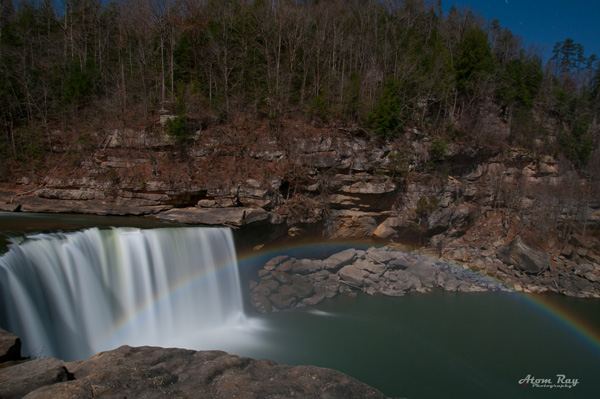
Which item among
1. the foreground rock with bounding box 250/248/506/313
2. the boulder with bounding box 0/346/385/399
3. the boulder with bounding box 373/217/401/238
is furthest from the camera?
the boulder with bounding box 373/217/401/238

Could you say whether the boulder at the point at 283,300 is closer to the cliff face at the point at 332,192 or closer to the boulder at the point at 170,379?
the cliff face at the point at 332,192

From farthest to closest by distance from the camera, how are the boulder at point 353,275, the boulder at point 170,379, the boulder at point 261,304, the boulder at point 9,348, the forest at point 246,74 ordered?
the forest at point 246,74
the boulder at point 353,275
the boulder at point 261,304
the boulder at point 9,348
the boulder at point 170,379

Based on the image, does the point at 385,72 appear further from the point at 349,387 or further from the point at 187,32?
the point at 349,387

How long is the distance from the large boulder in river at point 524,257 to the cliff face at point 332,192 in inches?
3.0

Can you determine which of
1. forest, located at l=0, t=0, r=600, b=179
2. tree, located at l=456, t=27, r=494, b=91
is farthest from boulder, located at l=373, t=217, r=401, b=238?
tree, located at l=456, t=27, r=494, b=91

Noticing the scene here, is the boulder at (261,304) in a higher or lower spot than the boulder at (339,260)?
lower

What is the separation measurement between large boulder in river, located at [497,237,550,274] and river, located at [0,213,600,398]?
2.09 metres

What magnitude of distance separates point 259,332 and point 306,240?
590 centimetres

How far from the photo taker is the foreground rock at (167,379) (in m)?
3.50

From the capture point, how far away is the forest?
18234mm

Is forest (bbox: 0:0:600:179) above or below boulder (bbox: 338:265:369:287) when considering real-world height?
above

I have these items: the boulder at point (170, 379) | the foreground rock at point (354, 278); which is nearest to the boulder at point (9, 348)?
the boulder at point (170, 379)

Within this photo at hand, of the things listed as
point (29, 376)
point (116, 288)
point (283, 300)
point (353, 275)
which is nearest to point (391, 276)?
point (353, 275)

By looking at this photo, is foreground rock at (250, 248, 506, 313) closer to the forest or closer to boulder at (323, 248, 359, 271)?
boulder at (323, 248, 359, 271)
